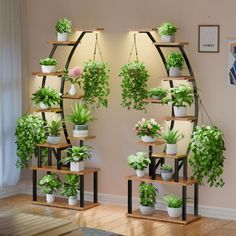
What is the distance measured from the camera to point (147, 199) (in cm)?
670

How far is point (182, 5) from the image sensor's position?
6.78 m

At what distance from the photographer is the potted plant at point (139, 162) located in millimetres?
6746

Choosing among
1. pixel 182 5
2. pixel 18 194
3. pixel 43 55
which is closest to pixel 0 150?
pixel 18 194

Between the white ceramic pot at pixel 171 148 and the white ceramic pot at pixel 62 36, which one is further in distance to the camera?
the white ceramic pot at pixel 62 36

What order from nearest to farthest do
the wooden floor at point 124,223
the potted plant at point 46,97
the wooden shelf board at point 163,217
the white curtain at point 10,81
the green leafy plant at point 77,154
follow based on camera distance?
the wooden floor at point 124,223, the wooden shelf board at point 163,217, the green leafy plant at point 77,154, the potted plant at point 46,97, the white curtain at point 10,81

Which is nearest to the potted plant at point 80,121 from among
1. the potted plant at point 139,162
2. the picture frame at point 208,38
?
the potted plant at point 139,162

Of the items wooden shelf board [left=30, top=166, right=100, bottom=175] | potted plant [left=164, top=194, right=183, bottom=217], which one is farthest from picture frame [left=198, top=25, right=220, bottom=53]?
wooden shelf board [left=30, top=166, right=100, bottom=175]

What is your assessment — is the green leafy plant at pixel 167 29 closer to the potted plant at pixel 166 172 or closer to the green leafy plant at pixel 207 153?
the green leafy plant at pixel 207 153

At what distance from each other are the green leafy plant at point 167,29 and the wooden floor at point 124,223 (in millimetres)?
1955

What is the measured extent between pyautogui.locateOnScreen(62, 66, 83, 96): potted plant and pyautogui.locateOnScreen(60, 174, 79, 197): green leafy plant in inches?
37.2

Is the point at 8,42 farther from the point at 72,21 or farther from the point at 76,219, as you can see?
the point at 76,219

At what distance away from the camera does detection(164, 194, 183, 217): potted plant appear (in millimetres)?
6625

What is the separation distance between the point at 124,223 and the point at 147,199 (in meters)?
0.36

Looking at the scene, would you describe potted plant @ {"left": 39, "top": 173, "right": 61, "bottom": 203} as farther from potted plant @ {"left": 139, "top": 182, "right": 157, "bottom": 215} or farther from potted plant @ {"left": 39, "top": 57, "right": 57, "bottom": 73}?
potted plant @ {"left": 39, "top": 57, "right": 57, "bottom": 73}
